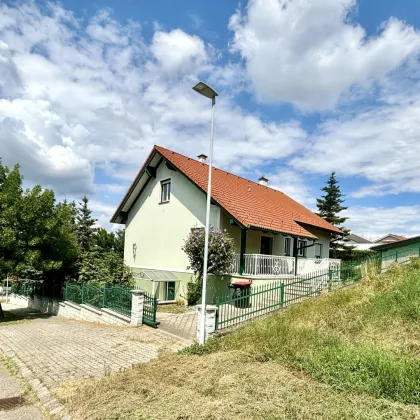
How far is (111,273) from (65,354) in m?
8.38

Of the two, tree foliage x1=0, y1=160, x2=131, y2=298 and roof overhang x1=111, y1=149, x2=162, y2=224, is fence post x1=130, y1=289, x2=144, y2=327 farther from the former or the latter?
roof overhang x1=111, y1=149, x2=162, y2=224

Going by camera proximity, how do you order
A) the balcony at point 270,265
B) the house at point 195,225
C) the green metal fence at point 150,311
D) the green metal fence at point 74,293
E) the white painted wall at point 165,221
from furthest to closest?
the white painted wall at point 165,221 < the house at point 195,225 < the balcony at point 270,265 < the green metal fence at point 74,293 < the green metal fence at point 150,311

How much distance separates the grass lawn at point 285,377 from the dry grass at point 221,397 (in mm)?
14

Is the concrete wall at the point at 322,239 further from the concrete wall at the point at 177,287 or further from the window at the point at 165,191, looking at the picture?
the window at the point at 165,191

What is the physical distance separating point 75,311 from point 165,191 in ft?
26.2

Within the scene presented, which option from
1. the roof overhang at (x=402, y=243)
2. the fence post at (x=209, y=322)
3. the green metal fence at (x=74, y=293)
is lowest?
the green metal fence at (x=74, y=293)

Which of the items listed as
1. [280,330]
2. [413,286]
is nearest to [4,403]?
[280,330]

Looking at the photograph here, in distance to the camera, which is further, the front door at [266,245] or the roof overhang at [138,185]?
the roof overhang at [138,185]

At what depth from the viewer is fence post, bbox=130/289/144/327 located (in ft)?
37.5

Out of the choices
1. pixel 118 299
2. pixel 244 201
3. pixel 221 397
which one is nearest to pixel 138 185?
pixel 244 201

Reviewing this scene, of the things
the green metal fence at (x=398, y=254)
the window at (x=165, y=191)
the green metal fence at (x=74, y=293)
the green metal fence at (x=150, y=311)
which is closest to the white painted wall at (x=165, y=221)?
the window at (x=165, y=191)

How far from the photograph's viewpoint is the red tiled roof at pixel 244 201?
54.4 ft

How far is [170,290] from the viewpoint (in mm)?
17844

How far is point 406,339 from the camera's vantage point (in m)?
6.86
